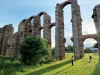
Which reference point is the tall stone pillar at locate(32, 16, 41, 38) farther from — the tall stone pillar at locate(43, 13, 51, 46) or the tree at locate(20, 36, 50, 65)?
the tree at locate(20, 36, 50, 65)

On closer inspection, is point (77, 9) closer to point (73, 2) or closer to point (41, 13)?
point (73, 2)

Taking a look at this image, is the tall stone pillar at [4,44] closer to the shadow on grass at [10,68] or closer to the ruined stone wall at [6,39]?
the ruined stone wall at [6,39]

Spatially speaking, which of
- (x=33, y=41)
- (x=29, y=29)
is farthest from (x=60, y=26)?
(x=29, y=29)

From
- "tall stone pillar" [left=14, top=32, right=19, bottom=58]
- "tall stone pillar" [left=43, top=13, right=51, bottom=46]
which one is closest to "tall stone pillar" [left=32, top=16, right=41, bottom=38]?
"tall stone pillar" [left=43, top=13, right=51, bottom=46]

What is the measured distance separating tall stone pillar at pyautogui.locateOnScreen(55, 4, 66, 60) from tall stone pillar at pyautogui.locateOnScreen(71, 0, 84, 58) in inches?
161

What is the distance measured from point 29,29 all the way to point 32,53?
22.6 meters

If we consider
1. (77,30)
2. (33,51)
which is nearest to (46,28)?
(77,30)

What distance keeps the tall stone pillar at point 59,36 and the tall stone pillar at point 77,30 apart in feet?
13.4

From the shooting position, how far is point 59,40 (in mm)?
28031

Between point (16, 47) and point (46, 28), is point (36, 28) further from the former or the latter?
point (16, 47)

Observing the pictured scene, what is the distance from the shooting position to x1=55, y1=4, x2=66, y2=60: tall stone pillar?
27266mm

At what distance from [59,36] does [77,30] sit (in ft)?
17.0

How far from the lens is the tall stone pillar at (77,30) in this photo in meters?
23.9

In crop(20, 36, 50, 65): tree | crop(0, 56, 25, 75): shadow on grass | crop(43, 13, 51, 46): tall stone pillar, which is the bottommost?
crop(0, 56, 25, 75): shadow on grass
